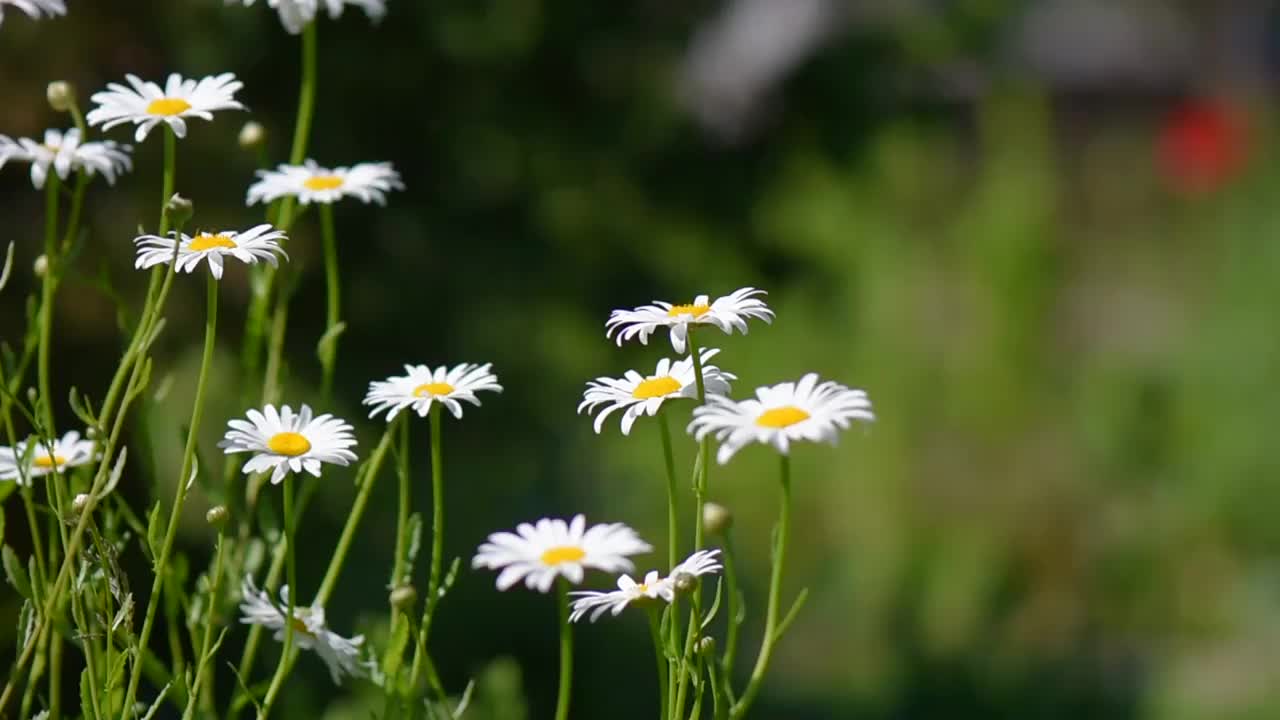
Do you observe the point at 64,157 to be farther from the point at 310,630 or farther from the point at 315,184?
the point at 310,630

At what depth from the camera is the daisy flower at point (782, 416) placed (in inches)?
27.6

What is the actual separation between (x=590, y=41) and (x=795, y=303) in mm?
1240

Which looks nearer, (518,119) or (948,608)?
(518,119)

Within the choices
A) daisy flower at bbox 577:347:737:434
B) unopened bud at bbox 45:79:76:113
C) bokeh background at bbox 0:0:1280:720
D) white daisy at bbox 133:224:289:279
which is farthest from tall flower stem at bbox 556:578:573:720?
bokeh background at bbox 0:0:1280:720

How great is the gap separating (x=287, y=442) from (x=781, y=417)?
0.26 metres

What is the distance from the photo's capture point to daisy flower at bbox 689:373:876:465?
0.70 metres

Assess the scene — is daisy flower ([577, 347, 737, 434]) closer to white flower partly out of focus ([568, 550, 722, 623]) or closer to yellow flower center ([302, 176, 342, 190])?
white flower partly out of focus ([568, 550, 722, 623])

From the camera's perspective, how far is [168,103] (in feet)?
2.96

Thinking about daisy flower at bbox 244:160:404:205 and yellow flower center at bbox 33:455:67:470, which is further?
daisy flower at bbox 244:160:404:205

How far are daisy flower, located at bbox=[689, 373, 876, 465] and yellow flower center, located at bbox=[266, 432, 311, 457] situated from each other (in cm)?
21

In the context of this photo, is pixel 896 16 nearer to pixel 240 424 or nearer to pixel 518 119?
pixel 518 119

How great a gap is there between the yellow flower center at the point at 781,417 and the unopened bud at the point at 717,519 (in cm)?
5

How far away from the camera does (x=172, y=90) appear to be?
91cm

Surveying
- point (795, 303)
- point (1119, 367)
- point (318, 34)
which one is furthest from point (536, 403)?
point (1119, 367)
